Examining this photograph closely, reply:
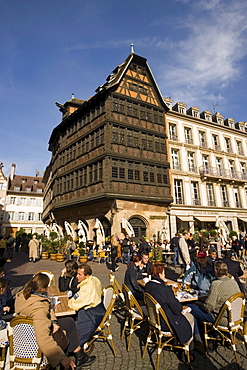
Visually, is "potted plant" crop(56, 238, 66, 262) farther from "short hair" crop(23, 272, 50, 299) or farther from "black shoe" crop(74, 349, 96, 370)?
"short hair" crop(23, 272, 50, 299)

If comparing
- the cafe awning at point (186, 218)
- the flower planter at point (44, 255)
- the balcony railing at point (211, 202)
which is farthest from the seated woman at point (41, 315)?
the balcony railing at point (211, 202)

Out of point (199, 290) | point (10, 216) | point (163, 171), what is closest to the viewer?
point (199, 290)

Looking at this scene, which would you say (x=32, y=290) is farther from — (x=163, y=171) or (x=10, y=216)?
(x=10, y=216)

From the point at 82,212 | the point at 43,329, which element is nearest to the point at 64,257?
the point at 82,212

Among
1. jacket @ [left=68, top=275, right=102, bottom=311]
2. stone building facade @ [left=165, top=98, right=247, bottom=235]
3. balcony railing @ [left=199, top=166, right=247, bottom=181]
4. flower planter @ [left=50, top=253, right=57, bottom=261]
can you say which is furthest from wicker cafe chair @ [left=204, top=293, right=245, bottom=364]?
balcony railing @ [left=199, top=166, right=247, bottom=181]

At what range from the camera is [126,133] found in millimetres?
19578

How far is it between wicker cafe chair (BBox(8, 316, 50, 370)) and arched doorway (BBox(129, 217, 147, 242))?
16323mm

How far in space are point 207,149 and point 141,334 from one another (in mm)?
24023

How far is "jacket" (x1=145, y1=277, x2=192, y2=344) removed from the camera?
316cm

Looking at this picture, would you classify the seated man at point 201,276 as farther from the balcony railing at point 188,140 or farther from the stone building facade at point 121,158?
A: the balcony railing at point 188,140

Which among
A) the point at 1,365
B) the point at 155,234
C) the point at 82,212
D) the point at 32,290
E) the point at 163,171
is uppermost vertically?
the point at 163,171

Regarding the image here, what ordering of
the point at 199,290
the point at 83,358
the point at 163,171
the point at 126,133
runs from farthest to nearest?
the point at 163,171
the point at 126,133
the point at 199,290
the point at 83,358

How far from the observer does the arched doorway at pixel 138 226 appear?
1881 cm

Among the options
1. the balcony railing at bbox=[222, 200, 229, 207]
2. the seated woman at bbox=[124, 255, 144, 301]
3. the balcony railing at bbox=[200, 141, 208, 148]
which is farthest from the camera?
the balcony railing at bbox=[200, 141, 208, 148]
